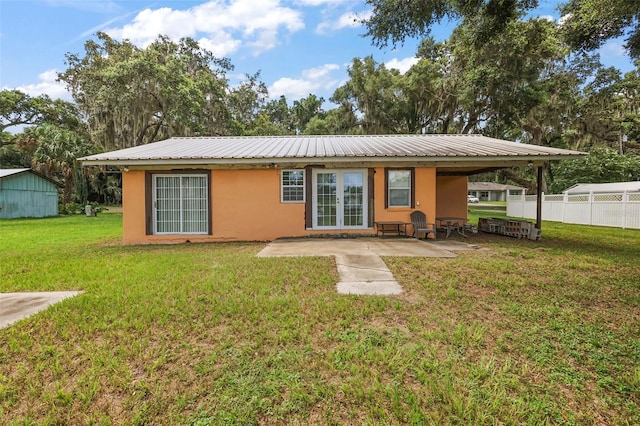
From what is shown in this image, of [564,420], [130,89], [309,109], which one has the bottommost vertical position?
[564,420]

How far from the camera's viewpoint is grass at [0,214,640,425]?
233 cm

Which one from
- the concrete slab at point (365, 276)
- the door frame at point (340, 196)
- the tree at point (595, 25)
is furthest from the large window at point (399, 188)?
the tree at point (595, 25)

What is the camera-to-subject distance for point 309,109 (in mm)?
43281

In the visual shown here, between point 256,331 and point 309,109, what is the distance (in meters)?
42.9

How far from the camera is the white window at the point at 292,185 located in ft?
32.1

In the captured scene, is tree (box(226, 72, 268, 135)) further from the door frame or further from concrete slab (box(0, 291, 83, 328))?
concrete slab (box(0, 291, 83, 328))

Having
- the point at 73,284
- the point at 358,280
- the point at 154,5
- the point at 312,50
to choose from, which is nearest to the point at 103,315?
the point at 73,284

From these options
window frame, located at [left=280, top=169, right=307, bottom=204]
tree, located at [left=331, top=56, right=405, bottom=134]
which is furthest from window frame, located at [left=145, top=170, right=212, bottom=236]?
tree, located at [left=331, top=56, right=405, bottom=134]

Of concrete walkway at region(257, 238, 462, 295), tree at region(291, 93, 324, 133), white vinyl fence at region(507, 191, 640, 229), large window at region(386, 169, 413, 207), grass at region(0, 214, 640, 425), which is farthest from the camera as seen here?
tree at region(291, 93, 324, 133)

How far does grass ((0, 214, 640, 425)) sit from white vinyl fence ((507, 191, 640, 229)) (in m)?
10.9

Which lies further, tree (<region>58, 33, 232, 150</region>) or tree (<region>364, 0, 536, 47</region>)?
tree (<region>58, 33, 232, 150</region>)

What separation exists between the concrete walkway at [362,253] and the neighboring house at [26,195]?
65.3 feet

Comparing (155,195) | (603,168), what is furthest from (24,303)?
(603,168)

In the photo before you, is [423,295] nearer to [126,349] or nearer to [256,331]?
[256,331]
